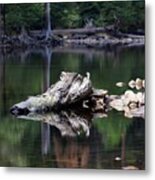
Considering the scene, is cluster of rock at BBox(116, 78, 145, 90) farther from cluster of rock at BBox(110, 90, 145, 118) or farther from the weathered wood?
the weathered wood

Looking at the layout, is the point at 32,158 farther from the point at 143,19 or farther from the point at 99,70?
the point at 143,19

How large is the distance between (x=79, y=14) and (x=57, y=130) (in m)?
0.41

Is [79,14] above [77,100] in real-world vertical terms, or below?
above

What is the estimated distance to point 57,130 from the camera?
68.6 inches

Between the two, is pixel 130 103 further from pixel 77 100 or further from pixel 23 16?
pixel 23 16

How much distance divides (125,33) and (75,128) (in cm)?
37

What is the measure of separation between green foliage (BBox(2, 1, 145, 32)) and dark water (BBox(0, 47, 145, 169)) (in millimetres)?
90

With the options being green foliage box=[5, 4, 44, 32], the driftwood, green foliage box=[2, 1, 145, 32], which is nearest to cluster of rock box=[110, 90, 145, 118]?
the driftwood

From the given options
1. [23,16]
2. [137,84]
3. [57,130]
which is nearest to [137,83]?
[137,84]

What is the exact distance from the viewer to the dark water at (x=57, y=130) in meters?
1.70

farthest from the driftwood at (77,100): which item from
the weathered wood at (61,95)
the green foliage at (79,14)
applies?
the green foliage at (79,14)

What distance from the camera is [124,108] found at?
1.71 meters

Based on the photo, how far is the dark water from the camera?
170cm

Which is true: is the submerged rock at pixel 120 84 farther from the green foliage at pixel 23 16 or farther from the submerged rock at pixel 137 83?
the green foliage at pixel 23 16
